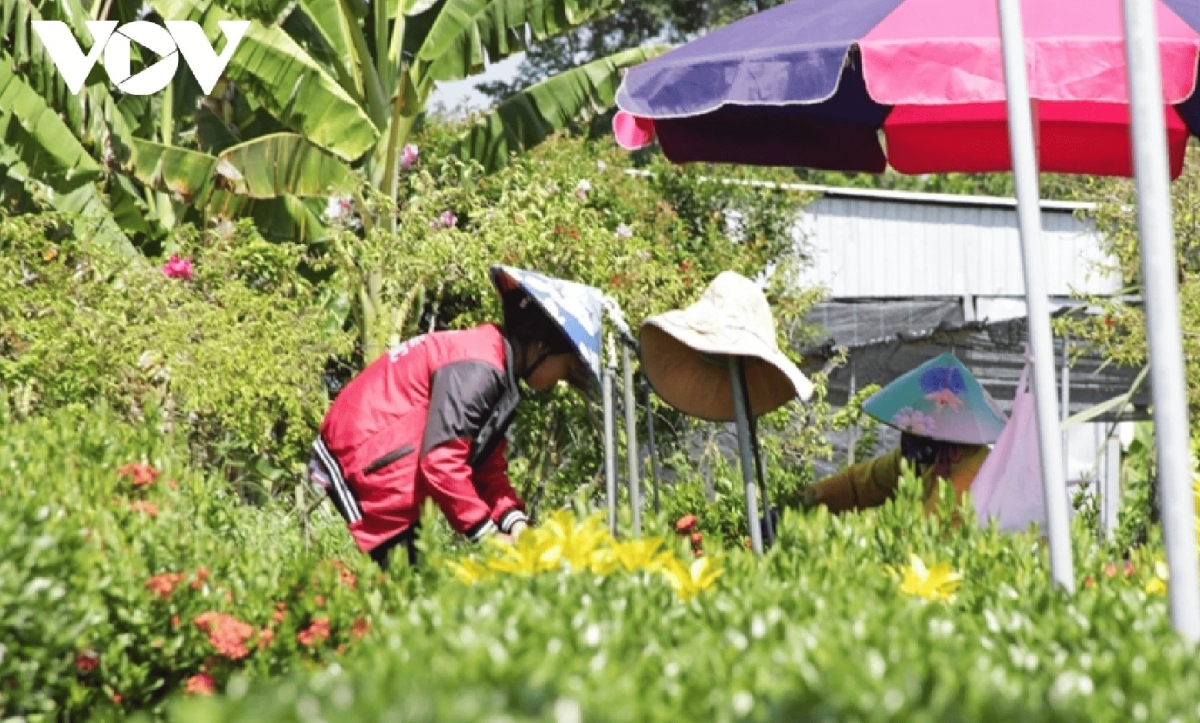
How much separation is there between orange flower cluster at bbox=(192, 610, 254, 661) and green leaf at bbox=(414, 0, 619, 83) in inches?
310

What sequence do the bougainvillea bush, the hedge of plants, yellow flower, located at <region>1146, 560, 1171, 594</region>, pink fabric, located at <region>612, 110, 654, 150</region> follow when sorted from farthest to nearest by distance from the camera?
pink fabric, located at <region>612, 110, 654, 150</region>
yellow flower, located at <region>1146, 560, 1171, 594</region>
the bougainvillea bush
the hedge of plants

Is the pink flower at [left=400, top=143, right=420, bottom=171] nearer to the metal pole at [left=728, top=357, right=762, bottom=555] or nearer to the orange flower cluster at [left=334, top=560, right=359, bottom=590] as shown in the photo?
the metal pole at [left=728, top=357, right=762, bottom=555]

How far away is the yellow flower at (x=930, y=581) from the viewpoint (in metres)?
3.37

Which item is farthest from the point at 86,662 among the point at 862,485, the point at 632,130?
the point at 632,130

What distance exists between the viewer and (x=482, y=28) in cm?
1096

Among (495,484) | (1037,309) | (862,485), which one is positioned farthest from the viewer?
(862,485)

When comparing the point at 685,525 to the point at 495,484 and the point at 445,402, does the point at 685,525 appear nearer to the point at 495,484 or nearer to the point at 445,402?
the point at 495,484

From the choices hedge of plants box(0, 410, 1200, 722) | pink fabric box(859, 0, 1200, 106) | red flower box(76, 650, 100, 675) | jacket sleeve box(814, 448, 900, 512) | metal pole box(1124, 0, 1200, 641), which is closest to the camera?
hedge of plants box(0, 410, 1200, 722)

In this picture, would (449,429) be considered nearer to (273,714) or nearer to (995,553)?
(995,553)

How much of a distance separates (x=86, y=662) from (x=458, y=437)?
1365mm

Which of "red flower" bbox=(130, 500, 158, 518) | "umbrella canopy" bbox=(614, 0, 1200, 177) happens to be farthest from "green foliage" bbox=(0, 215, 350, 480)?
"red flower" bbox=(130, 500, 158, 518)

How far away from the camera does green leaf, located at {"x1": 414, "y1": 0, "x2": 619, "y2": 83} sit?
10.9 meters
